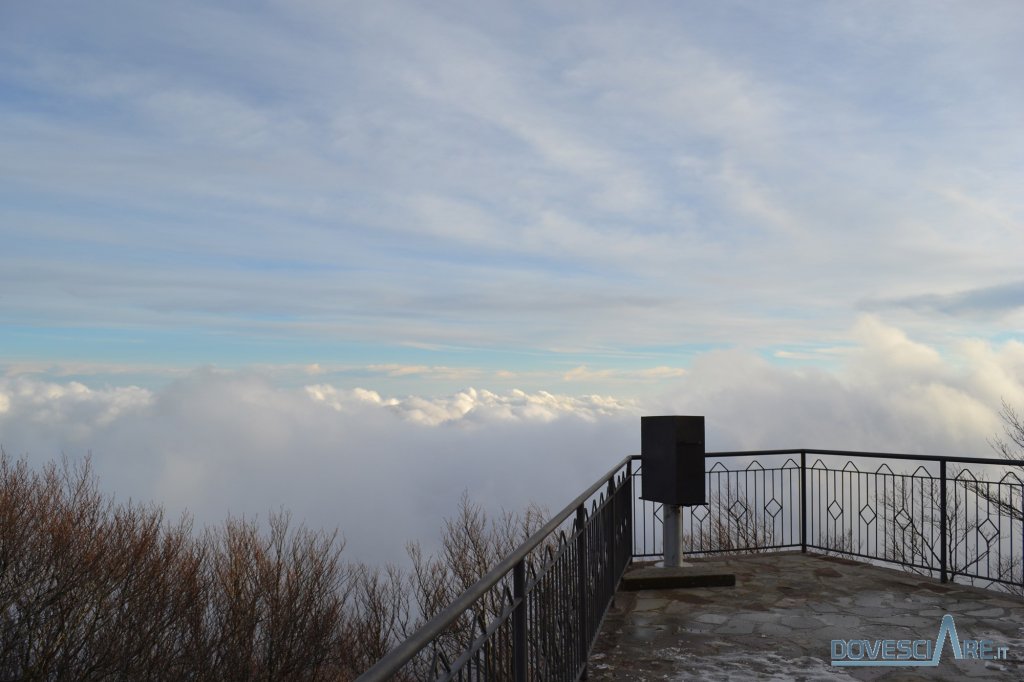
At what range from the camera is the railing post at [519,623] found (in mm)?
4035

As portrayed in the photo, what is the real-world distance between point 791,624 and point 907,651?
1086 millimetres

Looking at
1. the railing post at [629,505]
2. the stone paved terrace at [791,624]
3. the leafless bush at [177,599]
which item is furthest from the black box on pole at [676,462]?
the leafless bush at [177,599]

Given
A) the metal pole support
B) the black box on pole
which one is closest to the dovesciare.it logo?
the black box on pole

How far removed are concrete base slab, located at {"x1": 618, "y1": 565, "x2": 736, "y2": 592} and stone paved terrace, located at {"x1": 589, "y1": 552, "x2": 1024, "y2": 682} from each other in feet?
0.37

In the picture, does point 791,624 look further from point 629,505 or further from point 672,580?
point 629,505

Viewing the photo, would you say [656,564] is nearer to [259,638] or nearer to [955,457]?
[955,457]

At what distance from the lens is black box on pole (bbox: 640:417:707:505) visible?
9070 millimetres

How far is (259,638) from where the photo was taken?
3394 centimetres

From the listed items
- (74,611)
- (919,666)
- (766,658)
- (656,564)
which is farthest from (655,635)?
(74,611)

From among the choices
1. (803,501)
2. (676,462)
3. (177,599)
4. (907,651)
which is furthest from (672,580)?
(177,599)

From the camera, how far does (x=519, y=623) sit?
4152 mm

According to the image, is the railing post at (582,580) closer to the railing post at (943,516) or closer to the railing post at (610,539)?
the railing post at (610,539)

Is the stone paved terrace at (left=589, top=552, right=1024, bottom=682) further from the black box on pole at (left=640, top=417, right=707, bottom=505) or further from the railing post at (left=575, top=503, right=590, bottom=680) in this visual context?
the black box on pole at (left=640, top=417, right=707, bottom=505)

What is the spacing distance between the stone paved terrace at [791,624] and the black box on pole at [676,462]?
1.04 meters
